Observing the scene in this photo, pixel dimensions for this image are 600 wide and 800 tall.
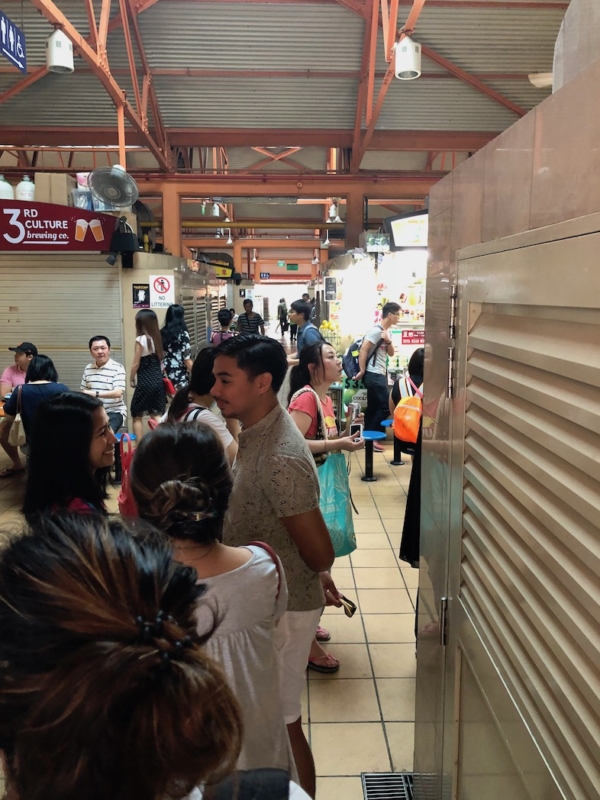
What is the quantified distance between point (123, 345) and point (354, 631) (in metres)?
4.50

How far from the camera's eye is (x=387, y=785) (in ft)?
7.88

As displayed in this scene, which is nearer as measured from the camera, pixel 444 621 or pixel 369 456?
pixel 444 621

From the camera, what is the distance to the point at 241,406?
2.10 meters

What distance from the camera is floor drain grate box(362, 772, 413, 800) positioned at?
2.35m

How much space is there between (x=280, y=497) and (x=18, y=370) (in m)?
5.13

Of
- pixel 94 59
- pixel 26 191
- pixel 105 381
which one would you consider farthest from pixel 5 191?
pixel 105 381

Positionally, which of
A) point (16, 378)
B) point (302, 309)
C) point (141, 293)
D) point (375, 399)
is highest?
point (141, 293)

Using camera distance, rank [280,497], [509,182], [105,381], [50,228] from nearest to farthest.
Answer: [509,182], [280,497], [105,381], [50,228]

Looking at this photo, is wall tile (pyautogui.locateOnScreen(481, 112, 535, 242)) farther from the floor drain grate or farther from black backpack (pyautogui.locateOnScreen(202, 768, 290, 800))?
the floor drain grate

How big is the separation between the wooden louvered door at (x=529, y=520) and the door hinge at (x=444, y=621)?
0.13 m

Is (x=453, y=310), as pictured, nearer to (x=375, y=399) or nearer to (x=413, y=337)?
(x=375, y=399)

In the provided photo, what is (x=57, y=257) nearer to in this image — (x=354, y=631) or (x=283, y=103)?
(x=283, y=103)

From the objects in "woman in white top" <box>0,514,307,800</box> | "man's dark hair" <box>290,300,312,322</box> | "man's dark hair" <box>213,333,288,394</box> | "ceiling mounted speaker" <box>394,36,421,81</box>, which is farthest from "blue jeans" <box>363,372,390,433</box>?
"woman in white top" <box>0,514,307,800</box>

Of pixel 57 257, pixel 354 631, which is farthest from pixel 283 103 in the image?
pixel 354 631
